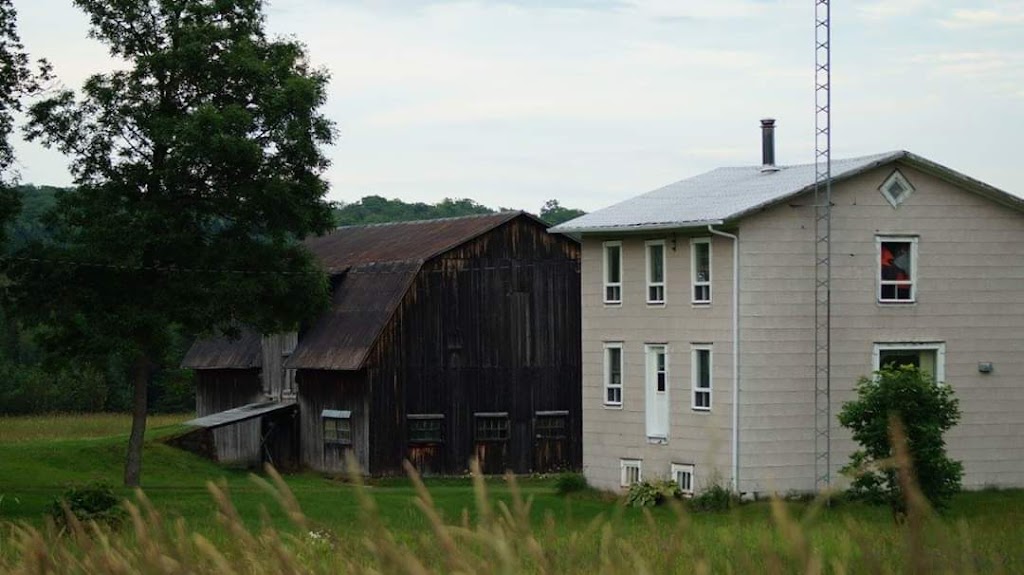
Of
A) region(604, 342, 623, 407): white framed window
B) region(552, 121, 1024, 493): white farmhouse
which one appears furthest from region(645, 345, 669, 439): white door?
region(604, 342, 623, 407): white framed window

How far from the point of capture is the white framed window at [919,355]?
1497 inches

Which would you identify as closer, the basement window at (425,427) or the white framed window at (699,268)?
the white framed window at (699,268)

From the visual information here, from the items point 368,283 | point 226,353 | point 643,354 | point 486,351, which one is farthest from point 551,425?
point 226,353

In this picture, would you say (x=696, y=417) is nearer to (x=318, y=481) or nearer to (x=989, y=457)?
(x=989, y=457)

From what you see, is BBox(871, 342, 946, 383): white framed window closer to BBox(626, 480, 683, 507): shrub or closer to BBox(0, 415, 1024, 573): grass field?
BBox(0, 415, 1024, 573): grass field

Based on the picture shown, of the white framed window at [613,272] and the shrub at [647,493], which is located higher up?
the white framed window at [613,272]

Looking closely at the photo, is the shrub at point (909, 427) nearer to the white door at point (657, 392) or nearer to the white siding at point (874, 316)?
the white siding at point (874, 316)

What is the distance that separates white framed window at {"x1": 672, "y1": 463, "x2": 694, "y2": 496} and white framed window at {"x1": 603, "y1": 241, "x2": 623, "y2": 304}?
4.56 metres

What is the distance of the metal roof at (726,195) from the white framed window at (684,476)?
535 centimetres

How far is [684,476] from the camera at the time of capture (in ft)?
126

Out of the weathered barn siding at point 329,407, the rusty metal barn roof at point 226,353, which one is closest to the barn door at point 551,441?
the weathered barn siding at point 329,407

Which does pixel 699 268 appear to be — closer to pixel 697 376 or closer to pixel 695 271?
pixel 695 271

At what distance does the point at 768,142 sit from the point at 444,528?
1590 inches

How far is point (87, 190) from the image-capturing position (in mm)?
42438
